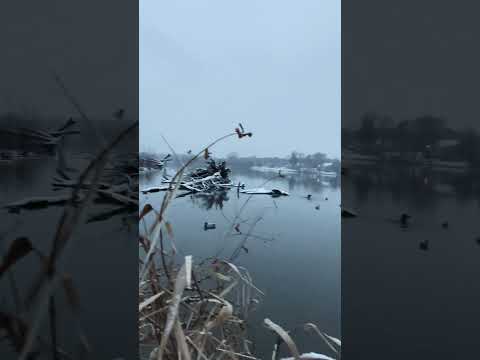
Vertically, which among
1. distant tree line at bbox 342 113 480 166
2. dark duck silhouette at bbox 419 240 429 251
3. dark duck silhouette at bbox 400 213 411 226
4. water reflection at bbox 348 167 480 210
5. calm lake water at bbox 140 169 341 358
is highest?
distant tree line at bbox 342 113 480 166

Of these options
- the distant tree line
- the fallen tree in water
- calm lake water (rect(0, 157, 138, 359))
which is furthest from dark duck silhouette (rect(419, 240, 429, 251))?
the fallen tree in water

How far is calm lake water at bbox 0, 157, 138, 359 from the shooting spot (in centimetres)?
39

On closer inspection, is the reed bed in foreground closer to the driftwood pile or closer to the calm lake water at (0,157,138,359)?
the calm lake water at (0,157,138,359)

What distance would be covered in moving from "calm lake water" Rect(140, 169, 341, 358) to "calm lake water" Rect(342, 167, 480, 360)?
0.98 metres

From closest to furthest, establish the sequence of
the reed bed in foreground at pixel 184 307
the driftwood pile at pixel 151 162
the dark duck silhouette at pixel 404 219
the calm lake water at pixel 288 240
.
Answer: the reed bed in foreground at pixel 184 307 < the dark duck silhouette at pixel 404 219 < the driftwood pile at pixel 151 162 < the calm lake water at pixel 288 240

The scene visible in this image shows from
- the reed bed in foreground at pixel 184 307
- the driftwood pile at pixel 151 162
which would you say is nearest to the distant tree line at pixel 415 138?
the reed bed in foreground at pixel 184 307

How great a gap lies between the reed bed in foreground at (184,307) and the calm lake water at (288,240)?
85 centimetres

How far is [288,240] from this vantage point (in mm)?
1618

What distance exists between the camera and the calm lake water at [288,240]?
4.94 feet

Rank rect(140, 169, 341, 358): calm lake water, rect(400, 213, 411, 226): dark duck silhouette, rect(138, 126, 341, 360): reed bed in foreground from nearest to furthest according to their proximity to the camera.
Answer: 1. rect(138, 126, 341, 360): reed bed in foreground
2. rect(400, 213, 411, 226): dark duck silhouette
3. rect(140, 169, 341, 358): calm lake water

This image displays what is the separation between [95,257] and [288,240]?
1.28 m

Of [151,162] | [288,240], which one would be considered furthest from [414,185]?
[288,240]

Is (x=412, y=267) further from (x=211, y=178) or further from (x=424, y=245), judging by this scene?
(x=211, y=178)

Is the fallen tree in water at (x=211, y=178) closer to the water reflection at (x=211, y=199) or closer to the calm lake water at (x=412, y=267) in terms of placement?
the water reflection at (x=211, y=199)
